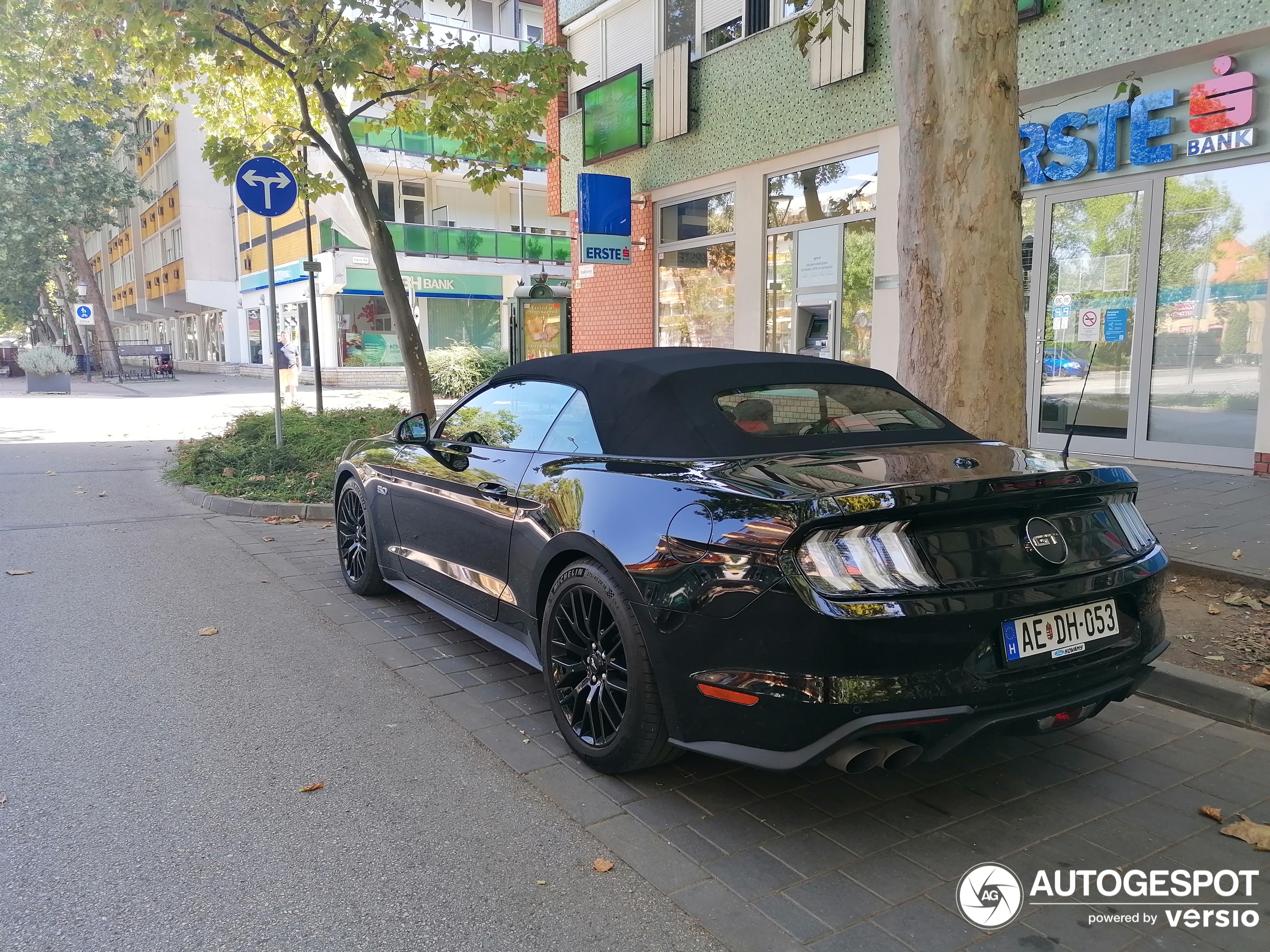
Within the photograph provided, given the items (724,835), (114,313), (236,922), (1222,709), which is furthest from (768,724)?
(114,313)

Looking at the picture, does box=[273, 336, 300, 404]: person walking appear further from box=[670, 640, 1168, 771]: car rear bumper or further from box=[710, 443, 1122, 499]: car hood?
box=[670, 640, 1168, 771]: car rear bumper

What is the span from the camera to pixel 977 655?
2744 mm

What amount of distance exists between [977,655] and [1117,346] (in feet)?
26.3

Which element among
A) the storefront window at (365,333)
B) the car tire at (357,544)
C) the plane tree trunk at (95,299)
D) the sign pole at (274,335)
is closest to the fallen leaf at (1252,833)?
the car tire at (357,544)

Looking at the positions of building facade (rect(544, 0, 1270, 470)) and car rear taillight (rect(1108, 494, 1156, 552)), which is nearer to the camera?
car rear taillight (rect(1108, 494, 1156, 552))

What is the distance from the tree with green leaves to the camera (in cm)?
924

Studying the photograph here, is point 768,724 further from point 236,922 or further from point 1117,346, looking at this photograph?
point 1117,346

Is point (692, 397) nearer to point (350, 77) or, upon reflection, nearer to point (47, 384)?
point (350, 77)

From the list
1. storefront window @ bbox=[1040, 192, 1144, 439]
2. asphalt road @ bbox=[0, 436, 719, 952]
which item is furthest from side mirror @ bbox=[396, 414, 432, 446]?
storefront window @ bbox=[1040, 192, 1144, 439]

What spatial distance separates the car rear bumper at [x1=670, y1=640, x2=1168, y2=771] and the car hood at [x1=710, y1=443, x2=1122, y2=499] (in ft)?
2.22

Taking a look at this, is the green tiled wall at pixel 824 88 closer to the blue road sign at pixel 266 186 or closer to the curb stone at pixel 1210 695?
the blue road sign at pixel 266 186

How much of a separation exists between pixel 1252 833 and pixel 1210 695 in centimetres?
117

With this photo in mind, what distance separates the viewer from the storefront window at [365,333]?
30047 millimetres

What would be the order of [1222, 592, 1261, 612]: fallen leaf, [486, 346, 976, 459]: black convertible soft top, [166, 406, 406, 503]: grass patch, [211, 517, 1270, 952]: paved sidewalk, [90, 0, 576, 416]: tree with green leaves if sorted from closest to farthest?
[211, 517, 1270, 952]: paved sidewalk → [486, 346, 976, 459]: black convertible soft top → [1222, 592, 1261, 612]: fallen leaf → [90, 0, 576, 416]: tree with green leaves → [166, 406, 406, 503]: grass patch
